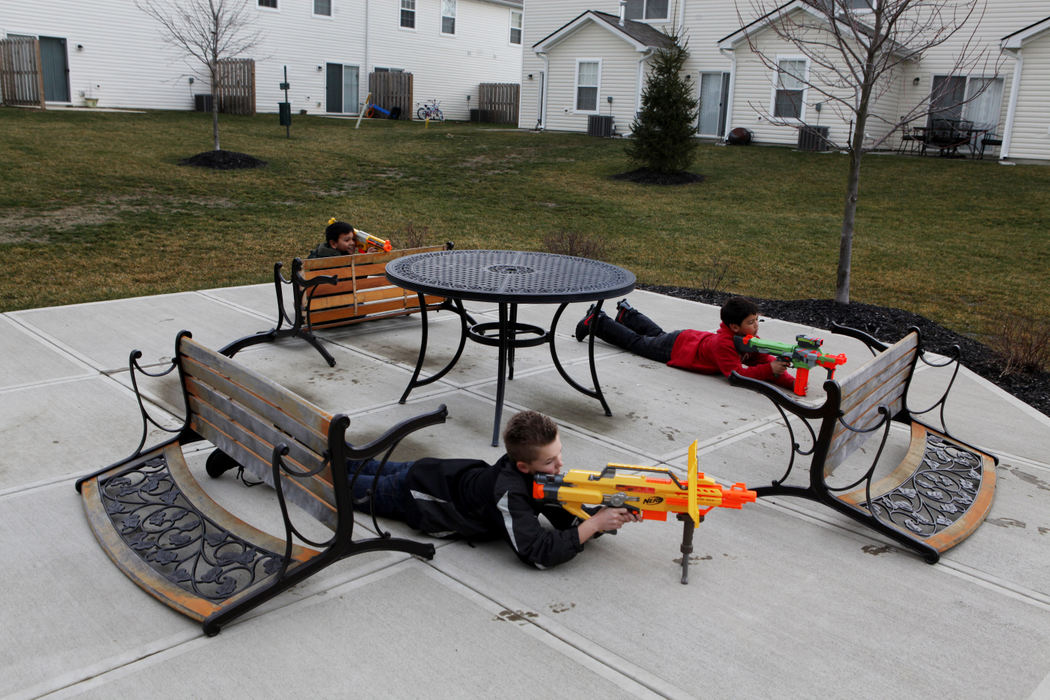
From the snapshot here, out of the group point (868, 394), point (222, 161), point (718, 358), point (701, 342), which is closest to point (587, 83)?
point (222, 161)

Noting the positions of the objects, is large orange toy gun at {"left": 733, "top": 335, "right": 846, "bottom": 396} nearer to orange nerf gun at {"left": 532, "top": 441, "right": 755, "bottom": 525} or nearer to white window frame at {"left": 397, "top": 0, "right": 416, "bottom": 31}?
orange nerf gun at {"left": 532, "top": 441, "right": 755, "bottom": 525}

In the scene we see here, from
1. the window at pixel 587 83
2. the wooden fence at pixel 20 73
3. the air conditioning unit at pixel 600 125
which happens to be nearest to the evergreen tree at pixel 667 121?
the air conditioning unit at pixel 600 125

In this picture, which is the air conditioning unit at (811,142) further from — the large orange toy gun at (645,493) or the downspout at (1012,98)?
the large orange toy gun at (645,493)

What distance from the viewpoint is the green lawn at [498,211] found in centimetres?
1026

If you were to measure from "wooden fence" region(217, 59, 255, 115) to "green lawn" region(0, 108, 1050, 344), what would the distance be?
144 inches

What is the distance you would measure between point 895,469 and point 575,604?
2201 millimetres

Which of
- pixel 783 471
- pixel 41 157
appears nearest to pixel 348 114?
pixel 41 157

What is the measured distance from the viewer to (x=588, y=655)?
9.50 feet

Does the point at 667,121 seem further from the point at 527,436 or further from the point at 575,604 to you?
the point at 575,604

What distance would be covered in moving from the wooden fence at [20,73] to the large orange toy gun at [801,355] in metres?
23.3

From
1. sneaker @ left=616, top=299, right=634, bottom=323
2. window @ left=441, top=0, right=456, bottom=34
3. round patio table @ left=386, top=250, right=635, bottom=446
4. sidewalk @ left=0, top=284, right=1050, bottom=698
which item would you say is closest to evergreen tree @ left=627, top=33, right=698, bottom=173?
sneaker @ left=616, top=299, right=634, bottom=323

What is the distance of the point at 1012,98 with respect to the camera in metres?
20.7

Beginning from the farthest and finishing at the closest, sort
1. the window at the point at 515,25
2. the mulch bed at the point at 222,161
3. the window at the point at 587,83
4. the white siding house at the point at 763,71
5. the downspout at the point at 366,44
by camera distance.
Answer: the window at the point at 515,25 → the downspout at the point at 366,44 → the window at the point at 587,83 → the white siding house at the point at 763,71 → the mulch bed at the point at 222,161

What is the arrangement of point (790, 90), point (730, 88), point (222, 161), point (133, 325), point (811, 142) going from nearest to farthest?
point (133, 325) → point (222, 161) → point (811, 142) → point (790, 90) → point (730, 88)
